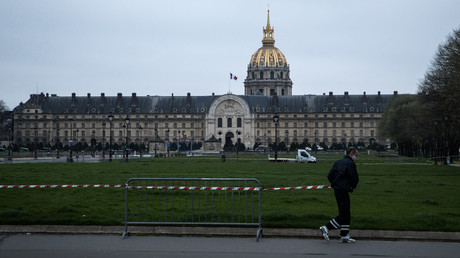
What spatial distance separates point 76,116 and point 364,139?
6066 cm

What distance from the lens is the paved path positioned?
11.6 metres

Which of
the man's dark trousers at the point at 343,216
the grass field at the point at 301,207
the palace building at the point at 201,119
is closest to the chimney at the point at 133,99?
the palace building at the point at 201,119

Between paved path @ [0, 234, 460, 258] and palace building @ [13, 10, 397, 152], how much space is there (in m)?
129

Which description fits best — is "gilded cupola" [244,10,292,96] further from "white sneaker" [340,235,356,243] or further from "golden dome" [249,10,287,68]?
"white sneaker" [340,235,356,243]

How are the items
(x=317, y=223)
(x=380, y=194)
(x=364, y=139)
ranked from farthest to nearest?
1. (x=364, y=139)
2. (x=380, y=194)
3. (x=317, y=223)

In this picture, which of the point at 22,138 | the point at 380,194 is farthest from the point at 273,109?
the point at 380,194

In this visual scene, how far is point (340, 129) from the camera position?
469 feet

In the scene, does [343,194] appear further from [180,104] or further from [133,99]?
[133,99]

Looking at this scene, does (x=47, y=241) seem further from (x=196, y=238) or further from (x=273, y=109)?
(x=273, y=109)

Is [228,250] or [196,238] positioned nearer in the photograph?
[228,250]

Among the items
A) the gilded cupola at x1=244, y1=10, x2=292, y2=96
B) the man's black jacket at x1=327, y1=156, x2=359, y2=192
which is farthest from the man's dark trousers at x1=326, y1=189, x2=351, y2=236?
the gilded cupola at x1=244, y1=10, x2=292, y2=96

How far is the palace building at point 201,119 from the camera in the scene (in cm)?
14225

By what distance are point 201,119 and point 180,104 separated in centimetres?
580

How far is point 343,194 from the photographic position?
12.8 metres
